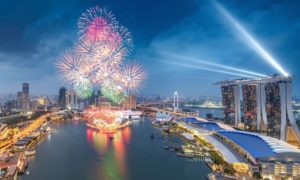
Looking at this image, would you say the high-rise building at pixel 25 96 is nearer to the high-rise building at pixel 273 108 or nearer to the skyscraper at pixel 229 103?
the skyscraper at pixel 229 103

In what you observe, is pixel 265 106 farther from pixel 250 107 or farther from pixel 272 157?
pixel 272 157

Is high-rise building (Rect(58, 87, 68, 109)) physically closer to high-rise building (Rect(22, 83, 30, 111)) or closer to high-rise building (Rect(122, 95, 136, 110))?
high-rise building (Rect(22, 83, 30, 111))

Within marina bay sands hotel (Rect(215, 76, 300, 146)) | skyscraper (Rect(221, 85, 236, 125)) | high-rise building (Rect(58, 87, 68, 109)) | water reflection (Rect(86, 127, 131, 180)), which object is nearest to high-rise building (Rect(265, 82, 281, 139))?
marina bay sands hotel (Rect(215, 76, 300, 146))

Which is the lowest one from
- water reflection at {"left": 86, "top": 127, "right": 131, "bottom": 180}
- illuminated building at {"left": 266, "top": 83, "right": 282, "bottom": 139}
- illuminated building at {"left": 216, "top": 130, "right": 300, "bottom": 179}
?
water reflection at {"left": 86, "top": 127, "right": 131, "bottom": 180}

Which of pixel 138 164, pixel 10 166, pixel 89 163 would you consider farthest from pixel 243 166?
pixel 10 166

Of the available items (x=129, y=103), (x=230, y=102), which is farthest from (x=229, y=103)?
A: (x=129, y=103)

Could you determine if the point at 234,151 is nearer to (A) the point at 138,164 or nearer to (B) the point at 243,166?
(B) the point at 243,166

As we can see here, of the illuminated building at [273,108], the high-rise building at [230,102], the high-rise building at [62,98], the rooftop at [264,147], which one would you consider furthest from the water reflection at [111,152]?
the high-rise building at [62,98]
